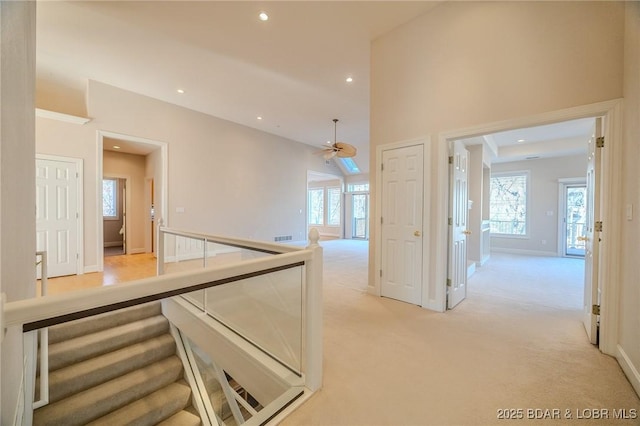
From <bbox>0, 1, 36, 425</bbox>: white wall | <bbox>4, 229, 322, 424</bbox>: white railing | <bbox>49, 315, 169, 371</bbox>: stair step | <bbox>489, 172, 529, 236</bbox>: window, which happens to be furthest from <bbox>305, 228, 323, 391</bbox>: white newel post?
<bbox>489, 172, 529, 236</bbox>: window

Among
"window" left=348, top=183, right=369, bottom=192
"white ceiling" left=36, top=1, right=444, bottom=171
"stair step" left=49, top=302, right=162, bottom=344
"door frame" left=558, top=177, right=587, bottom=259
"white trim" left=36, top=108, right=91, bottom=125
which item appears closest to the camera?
"stair step" left=49, top=302, right=162, bottom=344

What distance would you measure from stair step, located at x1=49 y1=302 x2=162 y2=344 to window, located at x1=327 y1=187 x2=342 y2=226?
885 centimetres

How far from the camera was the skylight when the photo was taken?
10.6 meters

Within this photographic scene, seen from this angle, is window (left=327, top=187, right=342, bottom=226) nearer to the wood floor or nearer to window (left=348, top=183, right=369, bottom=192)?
window (left=348, top=183, right=369, bottom=192)

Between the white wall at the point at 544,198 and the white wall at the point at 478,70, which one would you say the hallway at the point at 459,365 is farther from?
the white wall at the point at 544,198

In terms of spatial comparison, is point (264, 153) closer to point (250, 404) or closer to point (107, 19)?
point (107, 19)

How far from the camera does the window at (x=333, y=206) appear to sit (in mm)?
11577

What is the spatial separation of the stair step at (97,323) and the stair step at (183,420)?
3.84ft

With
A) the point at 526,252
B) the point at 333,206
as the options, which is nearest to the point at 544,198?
the point at 526,252

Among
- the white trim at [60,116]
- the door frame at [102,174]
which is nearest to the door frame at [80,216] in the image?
the door frame at [102,174]

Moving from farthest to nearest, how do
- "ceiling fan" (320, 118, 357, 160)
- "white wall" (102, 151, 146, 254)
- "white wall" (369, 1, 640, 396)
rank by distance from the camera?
"white wall" (102, 151, 146, 254) → "ceiling fan" (320, 118, 357, 160) → "white wall" (369, 1, 640, 396)

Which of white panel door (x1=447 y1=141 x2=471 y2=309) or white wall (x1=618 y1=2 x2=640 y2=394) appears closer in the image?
white wall (x1=618 y1=2 x2=640 y2=394)

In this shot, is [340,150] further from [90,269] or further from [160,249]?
[90,269]

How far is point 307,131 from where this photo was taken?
7652 mm
